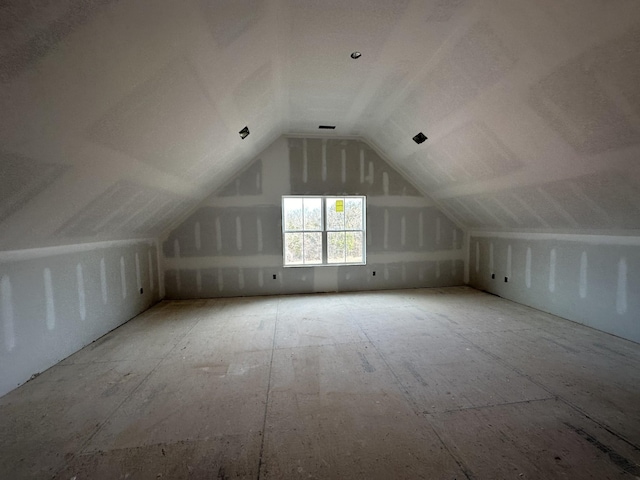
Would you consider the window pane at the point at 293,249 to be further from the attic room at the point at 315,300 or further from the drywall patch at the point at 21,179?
the drywall patch at the point at 21,179

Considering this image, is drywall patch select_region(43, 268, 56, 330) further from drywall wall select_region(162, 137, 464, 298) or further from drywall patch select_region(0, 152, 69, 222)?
drywall wall select_region(162, 137, 464, 298)

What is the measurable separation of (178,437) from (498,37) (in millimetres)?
3468

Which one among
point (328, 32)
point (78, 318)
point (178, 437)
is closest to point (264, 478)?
point (178, 437)

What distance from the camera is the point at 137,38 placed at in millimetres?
1513

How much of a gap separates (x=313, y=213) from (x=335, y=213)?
42cm

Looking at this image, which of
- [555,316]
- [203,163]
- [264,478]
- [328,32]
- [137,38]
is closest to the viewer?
[264,478]

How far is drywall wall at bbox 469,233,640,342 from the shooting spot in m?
2.99

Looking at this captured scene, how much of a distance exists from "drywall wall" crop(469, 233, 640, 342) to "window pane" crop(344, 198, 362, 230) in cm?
236

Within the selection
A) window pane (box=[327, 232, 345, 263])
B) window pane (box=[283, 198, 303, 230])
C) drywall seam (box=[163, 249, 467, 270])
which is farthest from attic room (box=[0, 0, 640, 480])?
window pane (box=[283, 198, 303, 230])

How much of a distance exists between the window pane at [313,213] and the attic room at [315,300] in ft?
4.19

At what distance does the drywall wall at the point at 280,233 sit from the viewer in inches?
193

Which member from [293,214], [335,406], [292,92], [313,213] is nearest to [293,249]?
[293,214]

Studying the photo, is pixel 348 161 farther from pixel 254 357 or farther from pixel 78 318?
pixel 78 318

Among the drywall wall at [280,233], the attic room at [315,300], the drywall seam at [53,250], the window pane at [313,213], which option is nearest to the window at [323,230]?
the window pane at [313,213]
